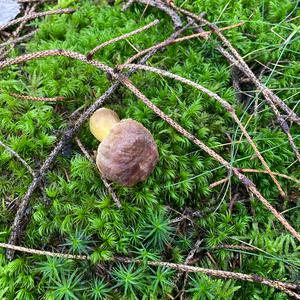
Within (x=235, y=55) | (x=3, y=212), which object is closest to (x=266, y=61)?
(x=235, y=55)

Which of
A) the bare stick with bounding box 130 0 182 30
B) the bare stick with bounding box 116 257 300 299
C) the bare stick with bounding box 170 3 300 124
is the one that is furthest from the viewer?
the bare stick with bounding box 130 0 182 30

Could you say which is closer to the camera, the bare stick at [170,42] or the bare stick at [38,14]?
the bare stick at [170,42]

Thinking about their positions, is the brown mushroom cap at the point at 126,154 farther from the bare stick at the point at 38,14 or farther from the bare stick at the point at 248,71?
the bare stick at the point at 38,14

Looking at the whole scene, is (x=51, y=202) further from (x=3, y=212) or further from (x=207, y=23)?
(x=207, y=23)

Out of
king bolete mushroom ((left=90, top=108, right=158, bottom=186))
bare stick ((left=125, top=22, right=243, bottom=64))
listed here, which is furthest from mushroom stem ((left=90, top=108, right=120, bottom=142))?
bare stick ((left=125, top=22, right=243, bottom=64))

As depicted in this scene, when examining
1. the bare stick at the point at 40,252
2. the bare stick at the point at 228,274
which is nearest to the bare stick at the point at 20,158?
the bare stick at the point at 40,252

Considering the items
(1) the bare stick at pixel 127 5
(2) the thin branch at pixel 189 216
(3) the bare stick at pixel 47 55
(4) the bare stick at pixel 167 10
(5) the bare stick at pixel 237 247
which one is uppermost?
(3) the bare stick at pixel 47 55

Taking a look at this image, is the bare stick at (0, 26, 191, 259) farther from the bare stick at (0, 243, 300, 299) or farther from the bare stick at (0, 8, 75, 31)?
the bare stick at (0, 8, 75, 31)
